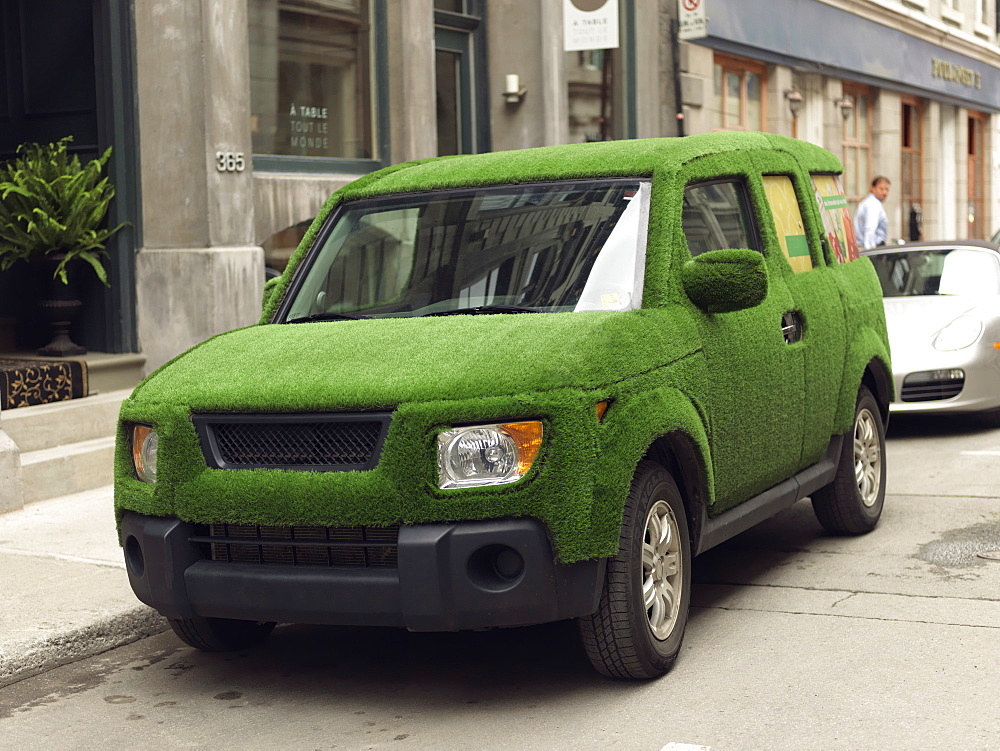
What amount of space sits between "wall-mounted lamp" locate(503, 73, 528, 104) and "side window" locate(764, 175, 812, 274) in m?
9.39

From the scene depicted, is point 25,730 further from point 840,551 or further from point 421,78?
point 421,78

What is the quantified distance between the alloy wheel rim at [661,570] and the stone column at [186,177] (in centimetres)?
649

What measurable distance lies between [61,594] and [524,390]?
115 inches

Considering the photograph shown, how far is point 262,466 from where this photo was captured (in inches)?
195

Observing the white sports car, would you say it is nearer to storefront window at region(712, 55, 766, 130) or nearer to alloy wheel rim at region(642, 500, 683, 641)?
alloy wheel rim at region(642, 500, 683, 641)

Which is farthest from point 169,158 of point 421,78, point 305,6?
point 421,78

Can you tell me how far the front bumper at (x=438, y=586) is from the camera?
4660 millimetres

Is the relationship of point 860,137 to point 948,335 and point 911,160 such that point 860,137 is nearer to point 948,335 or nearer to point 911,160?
point 911,160

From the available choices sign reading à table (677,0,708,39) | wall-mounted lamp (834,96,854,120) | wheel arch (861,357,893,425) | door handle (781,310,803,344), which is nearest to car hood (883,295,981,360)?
wheel arch (861,357,893,425)

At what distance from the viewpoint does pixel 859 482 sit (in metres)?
7.52

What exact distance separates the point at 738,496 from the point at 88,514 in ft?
14.0

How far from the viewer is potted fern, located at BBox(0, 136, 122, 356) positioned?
1049 centimetres

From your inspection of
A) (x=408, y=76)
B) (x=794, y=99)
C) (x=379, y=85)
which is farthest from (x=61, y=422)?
(x=794, y=99)

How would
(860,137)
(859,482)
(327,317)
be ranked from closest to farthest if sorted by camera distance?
(327,317)
(859,482)
(860,137)
